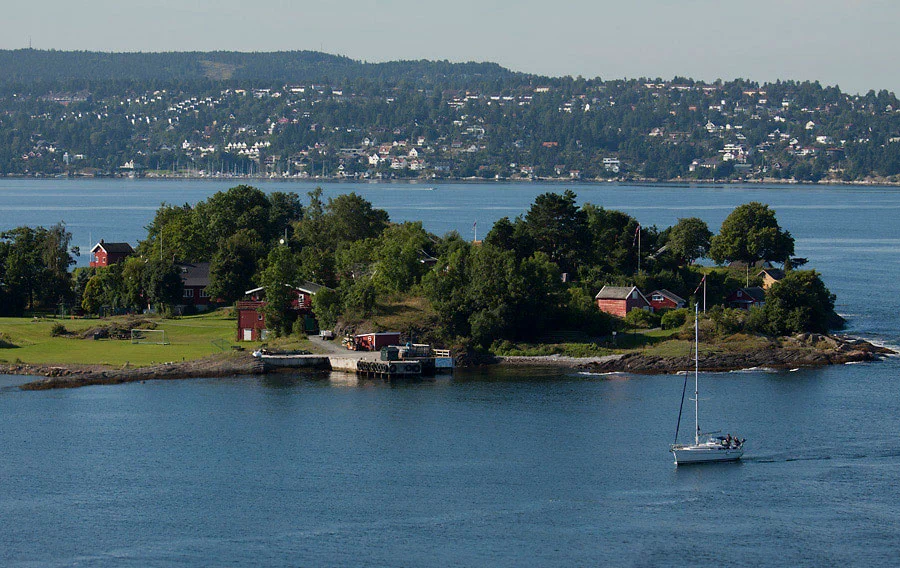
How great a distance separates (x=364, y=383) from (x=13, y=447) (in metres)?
15.5

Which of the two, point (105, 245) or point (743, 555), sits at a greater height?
point (105, 245)

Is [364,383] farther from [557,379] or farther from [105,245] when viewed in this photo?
[105,245]

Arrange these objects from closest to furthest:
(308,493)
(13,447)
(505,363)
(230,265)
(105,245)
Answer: (308,493) < (13,447) < (505,363) < (230,265) < (105,245)

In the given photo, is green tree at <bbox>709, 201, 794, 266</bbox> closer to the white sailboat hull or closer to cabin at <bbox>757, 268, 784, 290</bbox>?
cabin at <bbox>757, 268, 784, 290</bbox>

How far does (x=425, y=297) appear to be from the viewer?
2351 inches

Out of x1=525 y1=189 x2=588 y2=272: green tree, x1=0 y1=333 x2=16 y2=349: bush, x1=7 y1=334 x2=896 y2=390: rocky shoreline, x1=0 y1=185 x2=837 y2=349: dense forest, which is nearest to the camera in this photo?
x1=7 y1=334 x2=896 y2=390: rocky shoreline

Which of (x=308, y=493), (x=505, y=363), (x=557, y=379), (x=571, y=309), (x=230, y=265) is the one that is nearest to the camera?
(x=308, y=493)

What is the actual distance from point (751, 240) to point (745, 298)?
12.0 m

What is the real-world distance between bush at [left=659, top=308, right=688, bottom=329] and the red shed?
40.5ft

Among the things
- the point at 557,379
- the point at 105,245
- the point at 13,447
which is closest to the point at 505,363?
the point at 557,379

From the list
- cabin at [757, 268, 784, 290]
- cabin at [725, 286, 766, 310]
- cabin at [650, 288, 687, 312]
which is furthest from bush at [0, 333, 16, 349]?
cabin at [757, 268, 784, 290]

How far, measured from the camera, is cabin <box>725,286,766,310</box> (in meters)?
63.1

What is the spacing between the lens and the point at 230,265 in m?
67.0

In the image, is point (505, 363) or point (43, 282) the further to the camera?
point (43, 282)
